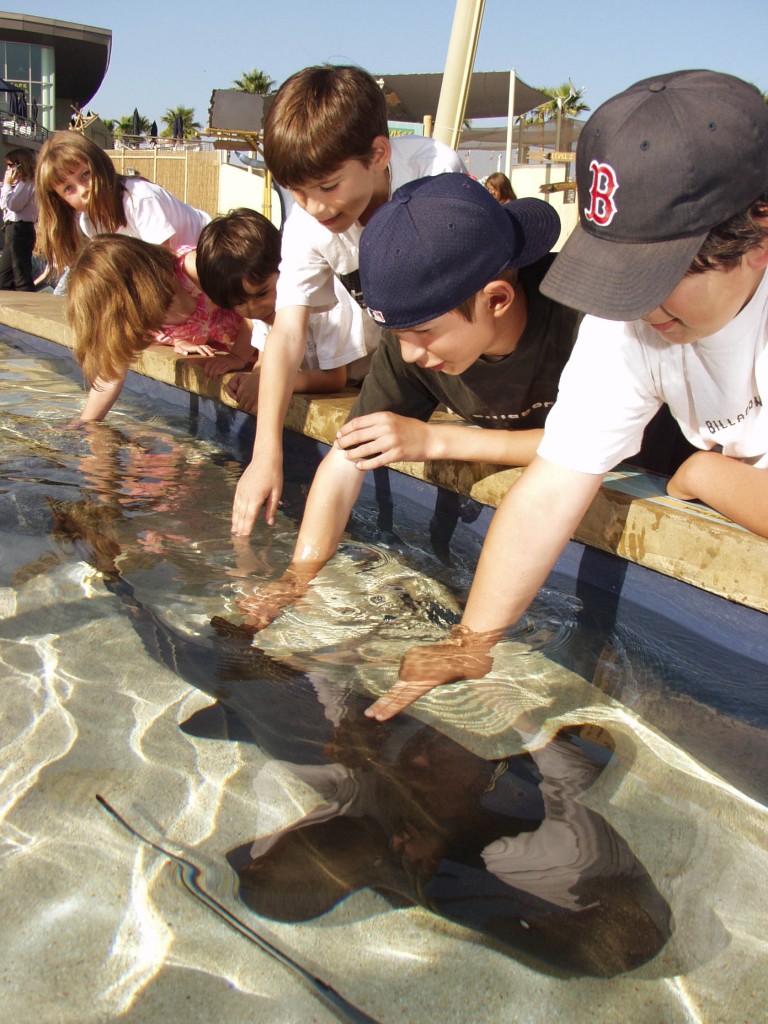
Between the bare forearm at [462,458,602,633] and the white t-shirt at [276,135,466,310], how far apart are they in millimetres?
1265

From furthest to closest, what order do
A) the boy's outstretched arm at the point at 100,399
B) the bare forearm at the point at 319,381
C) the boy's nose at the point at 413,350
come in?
the boy's outstretched arm at the point at 100,399, the bare forearm at the point at 319,381, the boy's nose at the point at 413,350

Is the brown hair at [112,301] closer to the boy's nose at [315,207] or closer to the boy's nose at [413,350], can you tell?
the boy's nose at [315,207]

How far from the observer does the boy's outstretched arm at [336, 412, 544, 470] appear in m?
2.17

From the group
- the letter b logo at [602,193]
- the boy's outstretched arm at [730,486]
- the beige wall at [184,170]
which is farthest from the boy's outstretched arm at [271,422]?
the beige wall at [184,170]

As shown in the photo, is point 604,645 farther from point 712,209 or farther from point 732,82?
point 732,82

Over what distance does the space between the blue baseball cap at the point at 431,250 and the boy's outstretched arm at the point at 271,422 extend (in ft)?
2.18

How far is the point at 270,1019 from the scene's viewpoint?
1.08 meters

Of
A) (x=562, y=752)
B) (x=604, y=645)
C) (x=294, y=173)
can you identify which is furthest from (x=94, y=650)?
(x=294, y=173)

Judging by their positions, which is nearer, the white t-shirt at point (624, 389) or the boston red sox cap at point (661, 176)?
the boston red sox cap at point (661, 176)

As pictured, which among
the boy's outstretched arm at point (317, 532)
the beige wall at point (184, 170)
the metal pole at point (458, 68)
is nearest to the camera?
the boy's outstretched arm at point (317, 532)

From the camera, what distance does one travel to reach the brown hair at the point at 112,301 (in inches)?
139

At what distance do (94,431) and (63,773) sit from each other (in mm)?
2848

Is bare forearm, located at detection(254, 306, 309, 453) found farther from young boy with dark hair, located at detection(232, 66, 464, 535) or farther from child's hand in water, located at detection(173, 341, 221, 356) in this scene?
child's hand in water, located at detection(173, 341, 221, 356)

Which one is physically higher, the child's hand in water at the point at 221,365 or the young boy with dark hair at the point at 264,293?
the young boy with dark hair at the point at 264,293
